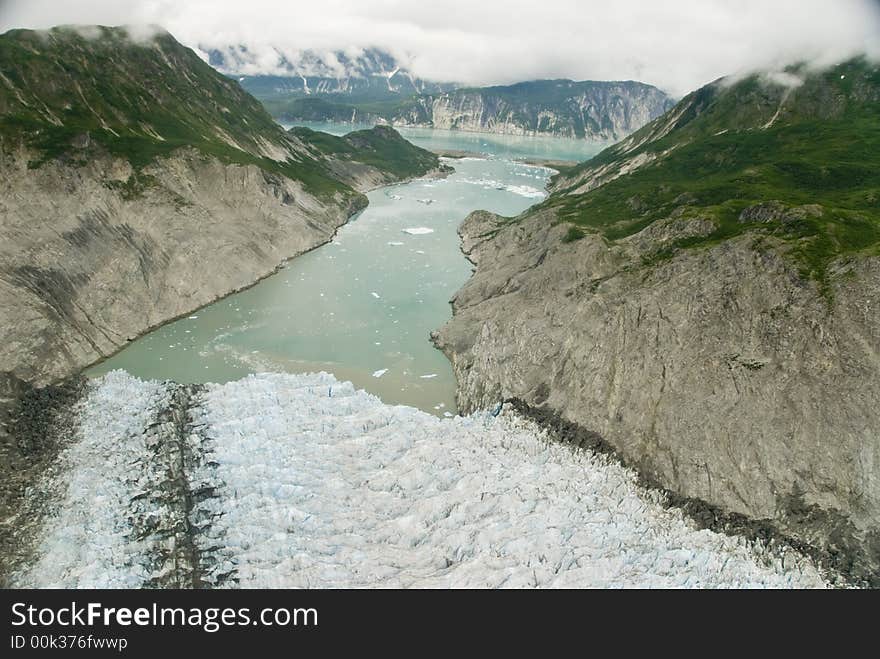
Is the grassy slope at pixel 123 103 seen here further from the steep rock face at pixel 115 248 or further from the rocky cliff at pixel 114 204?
the steep rock face at pixel 115 248

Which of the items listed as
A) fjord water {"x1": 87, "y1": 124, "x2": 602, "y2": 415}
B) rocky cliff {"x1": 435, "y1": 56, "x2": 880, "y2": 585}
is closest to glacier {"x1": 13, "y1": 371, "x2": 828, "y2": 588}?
rocky cliff {"x1": 435, "y1": 56, "x2": 880, "y2": 585}

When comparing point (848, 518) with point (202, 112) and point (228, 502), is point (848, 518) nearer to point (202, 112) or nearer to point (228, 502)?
point (228, 502)

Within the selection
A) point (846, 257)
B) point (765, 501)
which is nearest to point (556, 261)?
point (846, 257)

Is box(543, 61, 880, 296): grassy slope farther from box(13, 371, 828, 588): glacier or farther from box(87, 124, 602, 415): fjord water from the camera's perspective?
box(13, 371, 828, 588): glacier

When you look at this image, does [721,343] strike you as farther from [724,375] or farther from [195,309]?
[195,309]

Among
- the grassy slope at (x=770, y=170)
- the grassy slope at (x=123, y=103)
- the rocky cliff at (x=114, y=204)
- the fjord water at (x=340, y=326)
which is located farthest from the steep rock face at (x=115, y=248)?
the grassy slope at (x=770, y=170)

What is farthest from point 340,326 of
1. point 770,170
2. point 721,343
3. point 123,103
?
point 123,103
